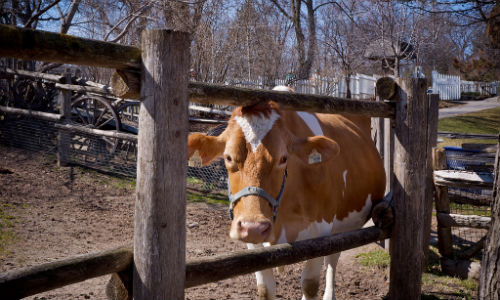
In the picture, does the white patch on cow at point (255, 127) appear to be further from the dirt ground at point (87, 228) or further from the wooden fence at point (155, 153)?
the dirt ground at point (87, 228)

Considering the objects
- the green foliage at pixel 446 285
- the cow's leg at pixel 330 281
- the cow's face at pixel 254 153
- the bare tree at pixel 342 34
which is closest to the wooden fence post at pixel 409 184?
the cow's face at pixel 254 153

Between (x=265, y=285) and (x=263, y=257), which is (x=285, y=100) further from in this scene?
(x=265, y=285)

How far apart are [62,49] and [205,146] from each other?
1.22 m

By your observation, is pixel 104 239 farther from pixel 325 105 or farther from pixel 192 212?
pixel 325 105

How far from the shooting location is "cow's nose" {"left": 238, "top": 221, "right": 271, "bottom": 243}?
217 centimetres

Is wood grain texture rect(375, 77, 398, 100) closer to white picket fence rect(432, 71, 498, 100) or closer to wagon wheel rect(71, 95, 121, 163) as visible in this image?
wagon wheel rect(71, 95, 121, 163)

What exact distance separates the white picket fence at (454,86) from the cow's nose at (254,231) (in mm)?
27939

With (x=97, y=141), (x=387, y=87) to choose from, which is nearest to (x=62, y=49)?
(x=387, y=87)

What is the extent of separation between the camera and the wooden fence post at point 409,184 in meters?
3.06

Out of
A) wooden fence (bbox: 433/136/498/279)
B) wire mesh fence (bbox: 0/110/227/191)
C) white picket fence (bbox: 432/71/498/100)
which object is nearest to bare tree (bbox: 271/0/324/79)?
wire mesh fence (bbox: 0/110/227/191)

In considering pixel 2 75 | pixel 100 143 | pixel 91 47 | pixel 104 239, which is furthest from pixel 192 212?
pixel 2 75

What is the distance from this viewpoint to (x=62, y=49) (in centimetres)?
161

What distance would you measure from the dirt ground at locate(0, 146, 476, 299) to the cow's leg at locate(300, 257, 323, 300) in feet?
2.36

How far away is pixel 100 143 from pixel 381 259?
260 inches
